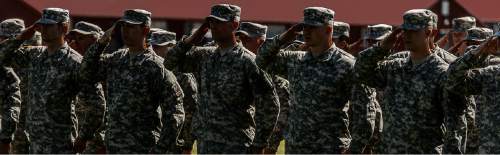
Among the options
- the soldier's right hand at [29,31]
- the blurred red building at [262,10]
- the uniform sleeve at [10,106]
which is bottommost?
the blurred red building at [262,10]

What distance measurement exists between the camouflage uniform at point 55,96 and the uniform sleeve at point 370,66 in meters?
2.09

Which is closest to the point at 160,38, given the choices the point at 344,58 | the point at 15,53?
the point at 15,53

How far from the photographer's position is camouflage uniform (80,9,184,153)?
23.7ft

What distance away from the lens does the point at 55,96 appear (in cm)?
795

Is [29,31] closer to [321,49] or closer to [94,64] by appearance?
[94,64]

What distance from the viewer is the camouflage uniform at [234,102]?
7277 mm

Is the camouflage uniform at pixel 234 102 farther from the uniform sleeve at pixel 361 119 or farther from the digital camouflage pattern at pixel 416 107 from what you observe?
the digital camouflage pattern at pixel 416 107

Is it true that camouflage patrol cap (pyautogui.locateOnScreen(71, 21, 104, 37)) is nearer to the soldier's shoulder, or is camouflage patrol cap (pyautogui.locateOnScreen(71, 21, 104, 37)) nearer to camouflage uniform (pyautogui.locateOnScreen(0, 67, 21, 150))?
camouflage uniform (pyautogui.locateOnScreen(0, 67, 21, 150))

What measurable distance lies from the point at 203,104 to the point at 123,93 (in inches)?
24.1

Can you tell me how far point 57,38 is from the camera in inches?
320

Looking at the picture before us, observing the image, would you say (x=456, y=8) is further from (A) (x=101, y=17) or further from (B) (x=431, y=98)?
(B) (x=431, y=98)

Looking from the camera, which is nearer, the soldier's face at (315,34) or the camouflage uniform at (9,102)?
the soldier's face at (315,34)

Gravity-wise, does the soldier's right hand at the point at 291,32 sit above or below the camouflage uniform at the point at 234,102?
above

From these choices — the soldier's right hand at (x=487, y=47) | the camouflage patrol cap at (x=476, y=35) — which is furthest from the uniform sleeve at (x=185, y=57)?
the camouflage patrol cap at (x=476, y=35)
